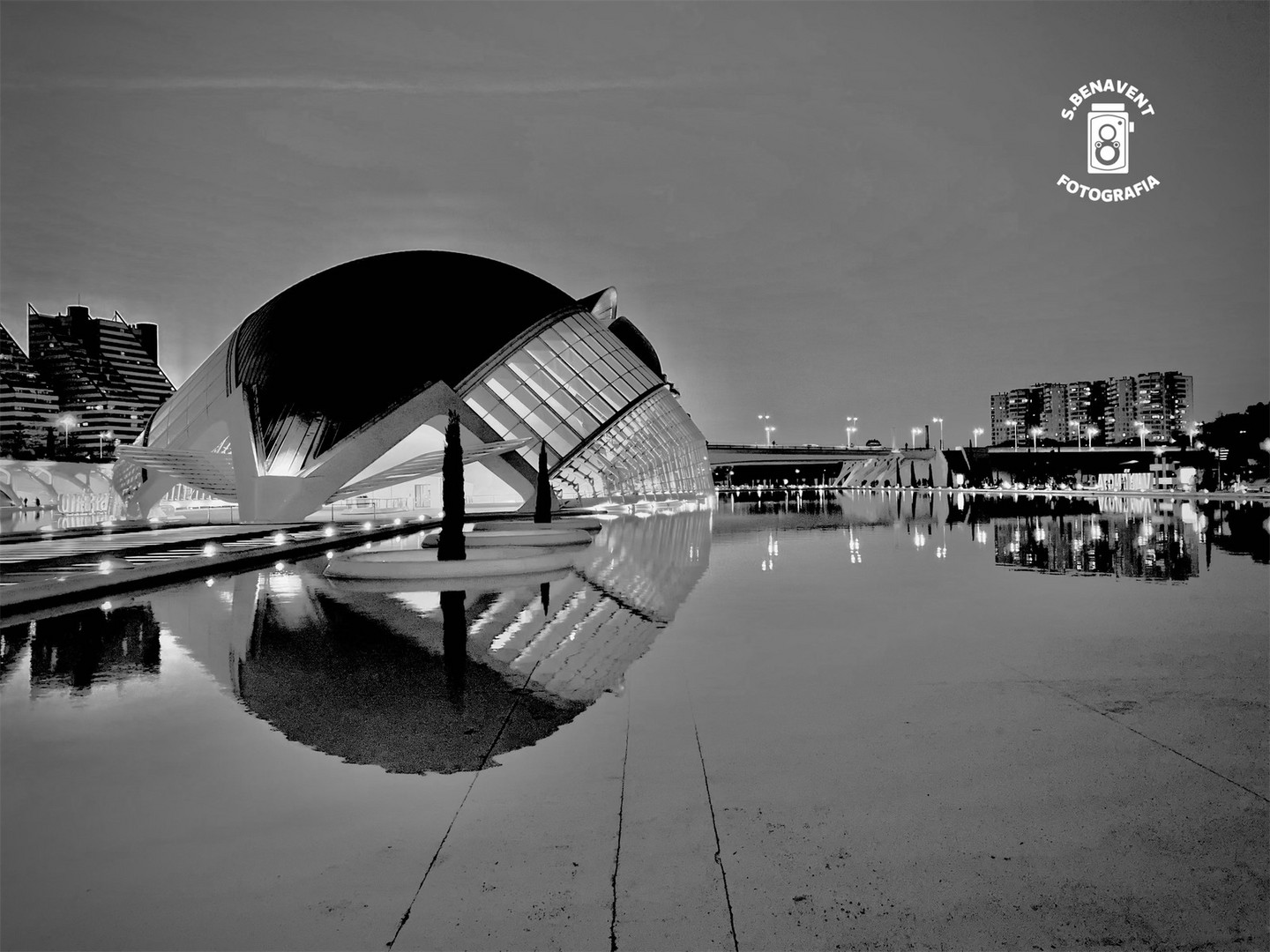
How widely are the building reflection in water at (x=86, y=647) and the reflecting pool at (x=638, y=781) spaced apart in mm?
68

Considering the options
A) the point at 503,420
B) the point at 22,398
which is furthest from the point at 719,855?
the point at 22,398

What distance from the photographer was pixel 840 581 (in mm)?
14375

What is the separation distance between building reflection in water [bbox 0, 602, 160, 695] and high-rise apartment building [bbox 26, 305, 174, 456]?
392 feet

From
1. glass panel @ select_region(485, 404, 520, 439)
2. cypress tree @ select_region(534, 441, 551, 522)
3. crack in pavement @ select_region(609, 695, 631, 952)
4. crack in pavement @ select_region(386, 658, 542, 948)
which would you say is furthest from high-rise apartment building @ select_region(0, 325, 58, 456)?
crack in pavement @ select_region(609, 695, 631, 952)

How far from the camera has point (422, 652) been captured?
28.5 ft

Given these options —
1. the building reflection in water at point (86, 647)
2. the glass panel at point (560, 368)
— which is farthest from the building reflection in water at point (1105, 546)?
the glass panel at point (560, 368)

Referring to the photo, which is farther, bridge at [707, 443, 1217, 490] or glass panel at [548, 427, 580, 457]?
bridge at [707, 443, 1217, 490]

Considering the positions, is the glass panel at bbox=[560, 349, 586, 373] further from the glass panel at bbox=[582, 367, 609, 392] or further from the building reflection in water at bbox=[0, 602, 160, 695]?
the building reflection in water at bbox=[0, 602, 160, 695]

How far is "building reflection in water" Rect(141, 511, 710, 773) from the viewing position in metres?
5.92

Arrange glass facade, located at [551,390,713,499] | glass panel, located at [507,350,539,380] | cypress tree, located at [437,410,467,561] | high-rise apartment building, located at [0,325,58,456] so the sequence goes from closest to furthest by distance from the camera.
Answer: cypress tree, located at [437,410,467,561] < glass panel, located at [507,350,539,380] < glass facade, located at [551,390,713,499] < high-rise apartment building, located at [0,325,58,456]

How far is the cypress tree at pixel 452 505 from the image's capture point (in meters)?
16.4

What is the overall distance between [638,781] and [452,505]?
1301 cm

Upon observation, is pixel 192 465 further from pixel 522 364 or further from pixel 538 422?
pixel 522 364

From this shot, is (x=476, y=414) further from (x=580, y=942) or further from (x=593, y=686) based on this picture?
(x=580, y=942)
